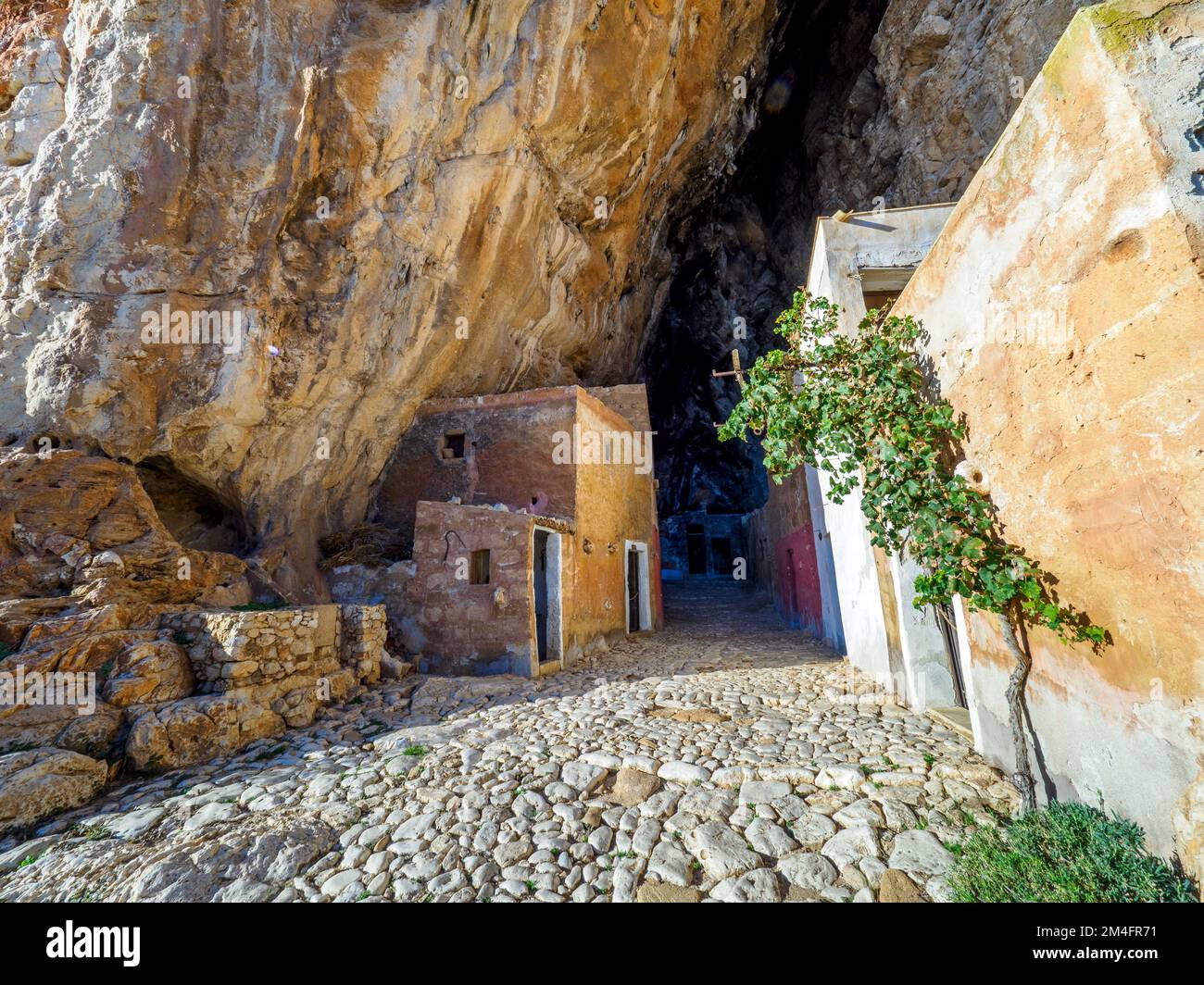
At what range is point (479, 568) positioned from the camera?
907 centimetres

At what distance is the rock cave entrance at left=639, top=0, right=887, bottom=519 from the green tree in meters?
15.9

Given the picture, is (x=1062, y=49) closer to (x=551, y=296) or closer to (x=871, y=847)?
(x=871, y=847)

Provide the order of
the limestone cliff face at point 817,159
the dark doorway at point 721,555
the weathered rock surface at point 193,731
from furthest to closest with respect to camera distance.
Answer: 1. the dark doorway at point 721,555
2. the limestone cliff face at point 817,159
3. the weathered rock surface at point 193,731

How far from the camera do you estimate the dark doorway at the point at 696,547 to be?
29.3 m

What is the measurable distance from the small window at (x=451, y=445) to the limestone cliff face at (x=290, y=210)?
0.99 m

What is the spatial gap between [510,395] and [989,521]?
9.58 m

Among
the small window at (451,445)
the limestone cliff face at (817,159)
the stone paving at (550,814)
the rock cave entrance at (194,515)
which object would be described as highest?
the limestone cliff face at (817,159)

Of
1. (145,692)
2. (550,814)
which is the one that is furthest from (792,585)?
(145,692)

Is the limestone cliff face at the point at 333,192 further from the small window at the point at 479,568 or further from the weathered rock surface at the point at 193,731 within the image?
the weathered rock surface at the point at 193,731

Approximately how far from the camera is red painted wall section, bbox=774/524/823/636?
37.8ft

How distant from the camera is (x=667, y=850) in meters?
3.11

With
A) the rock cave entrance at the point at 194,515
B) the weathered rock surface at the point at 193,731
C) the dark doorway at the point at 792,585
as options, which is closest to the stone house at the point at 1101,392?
the weathered rock surface at the point at 193,731

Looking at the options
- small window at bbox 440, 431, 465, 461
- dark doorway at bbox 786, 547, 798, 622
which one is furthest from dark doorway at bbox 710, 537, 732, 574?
small window at bbox 440, 431, 465, 461

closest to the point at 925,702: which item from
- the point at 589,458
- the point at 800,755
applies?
the point at 800,755
